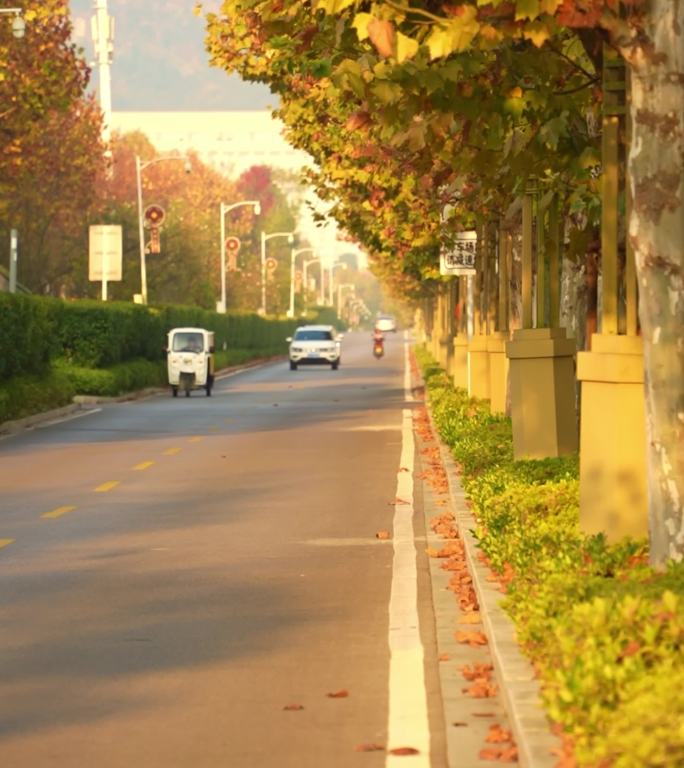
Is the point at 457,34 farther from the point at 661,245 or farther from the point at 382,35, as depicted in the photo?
the point at 661,245

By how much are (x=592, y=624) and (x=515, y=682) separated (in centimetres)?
115

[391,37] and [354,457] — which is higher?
[391,37]

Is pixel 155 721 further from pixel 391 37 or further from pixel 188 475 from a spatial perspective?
pixel 188 475

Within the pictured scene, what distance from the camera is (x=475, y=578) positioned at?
13875mm

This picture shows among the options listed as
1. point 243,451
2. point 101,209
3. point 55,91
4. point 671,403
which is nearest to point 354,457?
point 243,451

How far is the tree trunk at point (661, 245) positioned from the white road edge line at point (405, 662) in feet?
4.76

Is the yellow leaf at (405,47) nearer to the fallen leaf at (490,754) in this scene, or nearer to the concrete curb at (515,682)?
the concrete curb at (515,682)

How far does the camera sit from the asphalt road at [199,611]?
954 centimetres

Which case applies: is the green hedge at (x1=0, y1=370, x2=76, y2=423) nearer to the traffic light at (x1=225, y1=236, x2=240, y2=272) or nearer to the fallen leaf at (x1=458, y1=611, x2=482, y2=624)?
the fallen leaf at (x1=458, y1=611, x2=482, y2=624)

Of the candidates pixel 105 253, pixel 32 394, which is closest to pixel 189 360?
pixel 105 253

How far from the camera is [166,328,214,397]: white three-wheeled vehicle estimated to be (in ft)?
194

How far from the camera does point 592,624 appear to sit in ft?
28.5

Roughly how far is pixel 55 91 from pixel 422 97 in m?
37.7

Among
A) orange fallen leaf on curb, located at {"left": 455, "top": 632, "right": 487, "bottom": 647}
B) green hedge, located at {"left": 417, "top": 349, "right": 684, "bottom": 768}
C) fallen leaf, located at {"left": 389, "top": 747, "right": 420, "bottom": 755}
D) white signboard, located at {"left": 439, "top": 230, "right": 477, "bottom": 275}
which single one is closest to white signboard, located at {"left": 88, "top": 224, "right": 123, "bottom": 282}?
white signboard, located at {"left": 439, "top": 230, "right": 477, "bottom": 275}
